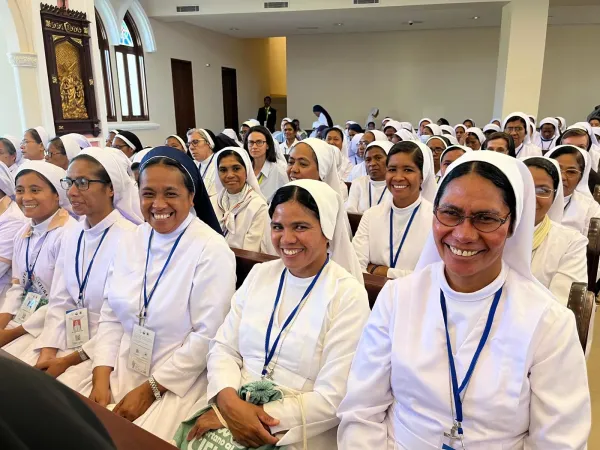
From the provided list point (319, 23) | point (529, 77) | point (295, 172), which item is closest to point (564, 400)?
point (295, 172)

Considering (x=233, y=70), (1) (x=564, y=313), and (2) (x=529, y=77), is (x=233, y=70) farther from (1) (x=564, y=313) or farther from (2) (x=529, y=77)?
(1) (x=564, y=313)

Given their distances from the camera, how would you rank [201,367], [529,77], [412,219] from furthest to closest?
[529,77], [412,219], [201,367]

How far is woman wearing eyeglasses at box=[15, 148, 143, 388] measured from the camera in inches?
91.2

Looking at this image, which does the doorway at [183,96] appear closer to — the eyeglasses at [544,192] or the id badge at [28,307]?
the id badge at [28,307]

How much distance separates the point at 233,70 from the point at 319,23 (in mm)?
4287

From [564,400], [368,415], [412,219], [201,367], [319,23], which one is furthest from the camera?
[319,23]

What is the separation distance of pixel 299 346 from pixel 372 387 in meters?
0.35

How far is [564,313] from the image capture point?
1.26 m

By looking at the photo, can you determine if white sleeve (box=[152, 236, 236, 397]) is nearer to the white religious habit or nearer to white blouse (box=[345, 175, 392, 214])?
the white religious habit

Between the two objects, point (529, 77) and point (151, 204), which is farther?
point (529, 77)

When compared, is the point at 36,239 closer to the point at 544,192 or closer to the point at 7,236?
the point at 7,236

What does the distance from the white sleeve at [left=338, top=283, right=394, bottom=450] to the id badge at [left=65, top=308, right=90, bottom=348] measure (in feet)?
5.04

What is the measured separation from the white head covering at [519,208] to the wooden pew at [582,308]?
57 centimetres

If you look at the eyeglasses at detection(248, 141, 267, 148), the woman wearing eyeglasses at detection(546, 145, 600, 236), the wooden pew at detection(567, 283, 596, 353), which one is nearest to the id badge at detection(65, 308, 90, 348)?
the wooden pew at detection(567, 283, 596, 353)
